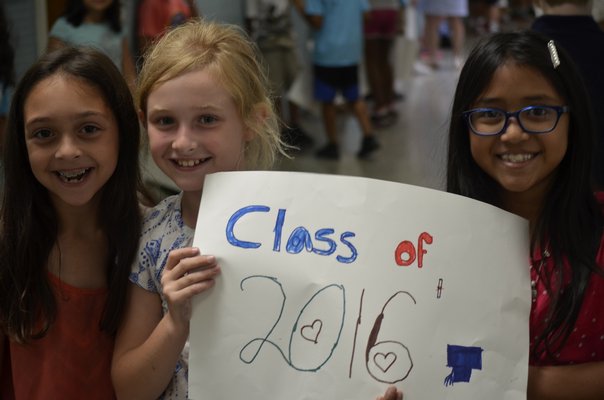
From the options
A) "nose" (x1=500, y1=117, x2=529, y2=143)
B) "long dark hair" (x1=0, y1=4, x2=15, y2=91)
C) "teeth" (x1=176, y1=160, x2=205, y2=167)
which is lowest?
"teeth" (x1=176, y1=160, x2=205, y2=167)

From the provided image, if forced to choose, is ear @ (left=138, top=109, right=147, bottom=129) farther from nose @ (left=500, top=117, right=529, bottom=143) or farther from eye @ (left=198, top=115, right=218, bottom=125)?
nose @ (left=500, top=117, right=529, bottom=143)

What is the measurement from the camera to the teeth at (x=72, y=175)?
1.62 meters

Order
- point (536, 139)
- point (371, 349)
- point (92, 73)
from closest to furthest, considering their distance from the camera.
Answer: point (371, 349) → point (536, 139) → point (92, 73)

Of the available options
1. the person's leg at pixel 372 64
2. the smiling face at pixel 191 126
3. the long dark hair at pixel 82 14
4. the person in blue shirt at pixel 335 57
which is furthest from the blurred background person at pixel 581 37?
the person's leg at pixel 372 64

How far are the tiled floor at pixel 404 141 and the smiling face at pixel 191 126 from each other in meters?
2.88

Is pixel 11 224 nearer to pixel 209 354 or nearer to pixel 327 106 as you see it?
pixel 209 354

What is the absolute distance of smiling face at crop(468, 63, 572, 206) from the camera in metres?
1.56

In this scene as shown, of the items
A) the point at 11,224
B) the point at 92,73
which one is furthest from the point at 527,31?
the point at 11,224

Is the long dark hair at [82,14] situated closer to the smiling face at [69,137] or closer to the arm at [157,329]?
the smiling face at [69,137]

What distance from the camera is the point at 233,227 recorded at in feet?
4.86

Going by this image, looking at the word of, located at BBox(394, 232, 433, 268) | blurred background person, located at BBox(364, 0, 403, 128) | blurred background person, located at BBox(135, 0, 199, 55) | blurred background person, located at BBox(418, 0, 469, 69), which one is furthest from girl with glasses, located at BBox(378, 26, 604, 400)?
blurred background person, located at BBox(418, 0, 469, 69)

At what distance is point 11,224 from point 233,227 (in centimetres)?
51

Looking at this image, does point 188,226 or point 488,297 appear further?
point 188,226

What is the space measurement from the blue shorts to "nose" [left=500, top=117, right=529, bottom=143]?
4.31 metres
